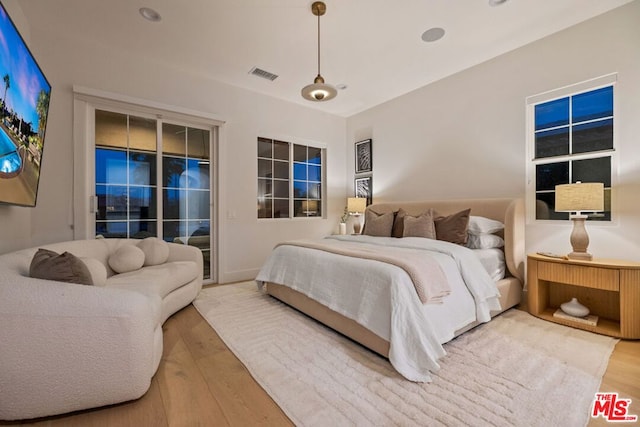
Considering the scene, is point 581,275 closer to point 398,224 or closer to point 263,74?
point 398,224

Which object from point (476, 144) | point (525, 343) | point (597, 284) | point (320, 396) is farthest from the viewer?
point (476, 144)

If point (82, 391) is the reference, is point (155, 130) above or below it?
above

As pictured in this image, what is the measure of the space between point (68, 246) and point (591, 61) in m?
5.29

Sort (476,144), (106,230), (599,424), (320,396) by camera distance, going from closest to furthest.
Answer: (599,424) → (320,396) → (106,230) → (476,144)

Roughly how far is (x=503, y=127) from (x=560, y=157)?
696 mm

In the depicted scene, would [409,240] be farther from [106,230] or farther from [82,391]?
[106,230]

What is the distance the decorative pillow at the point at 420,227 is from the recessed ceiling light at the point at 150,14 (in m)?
3.49

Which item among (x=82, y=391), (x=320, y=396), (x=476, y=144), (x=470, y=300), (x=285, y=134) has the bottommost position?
(x=320, y=396)

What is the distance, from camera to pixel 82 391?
1.38 metres

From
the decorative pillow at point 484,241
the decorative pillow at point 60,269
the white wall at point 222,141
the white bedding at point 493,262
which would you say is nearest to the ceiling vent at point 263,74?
the white wall at point 222,141

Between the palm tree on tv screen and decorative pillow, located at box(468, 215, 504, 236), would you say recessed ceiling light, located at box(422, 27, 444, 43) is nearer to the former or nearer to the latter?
decorative pillow, located at box(468, 215, 504, 236)

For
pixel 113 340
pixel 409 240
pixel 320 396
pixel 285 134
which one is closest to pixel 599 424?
pixel 320 396

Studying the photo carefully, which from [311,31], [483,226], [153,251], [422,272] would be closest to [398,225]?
[483,226]

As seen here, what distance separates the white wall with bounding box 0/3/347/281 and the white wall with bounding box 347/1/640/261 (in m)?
1.20
